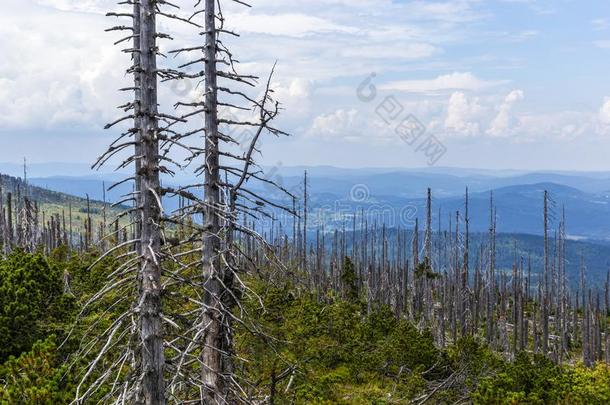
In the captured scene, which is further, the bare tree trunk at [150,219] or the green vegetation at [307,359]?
the green vegetation at [307,359]

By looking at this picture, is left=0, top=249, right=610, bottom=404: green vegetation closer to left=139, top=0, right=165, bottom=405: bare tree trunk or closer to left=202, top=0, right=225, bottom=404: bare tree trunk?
left=139, top=0, right=165, bottom=405: bare tree trunk

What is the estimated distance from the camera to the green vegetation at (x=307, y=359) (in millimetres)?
11648

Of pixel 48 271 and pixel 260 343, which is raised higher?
pixel 48 271

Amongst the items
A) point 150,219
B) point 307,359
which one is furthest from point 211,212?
point 307,359

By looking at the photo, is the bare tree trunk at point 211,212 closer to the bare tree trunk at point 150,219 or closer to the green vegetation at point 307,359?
the green vegetation at point 307,359

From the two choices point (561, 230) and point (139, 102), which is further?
point (561, 230)

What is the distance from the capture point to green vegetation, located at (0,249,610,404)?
38.2 feet

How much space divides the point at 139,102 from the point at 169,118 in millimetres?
426

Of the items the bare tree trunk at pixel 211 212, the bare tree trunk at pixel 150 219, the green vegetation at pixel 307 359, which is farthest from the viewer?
the green vegetation at pixel 307 359

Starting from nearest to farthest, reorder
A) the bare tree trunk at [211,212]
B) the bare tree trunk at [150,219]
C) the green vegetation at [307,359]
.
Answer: the bare tree trunk at [150,219] → the bare tree trunk at [211,212] → the green vegetation at [307,359]

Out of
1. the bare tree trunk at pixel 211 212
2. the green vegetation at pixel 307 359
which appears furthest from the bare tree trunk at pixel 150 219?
the bare tree trunk at pixel 211 212

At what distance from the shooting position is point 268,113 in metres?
9.98

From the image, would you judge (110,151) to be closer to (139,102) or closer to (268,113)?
(139,102)

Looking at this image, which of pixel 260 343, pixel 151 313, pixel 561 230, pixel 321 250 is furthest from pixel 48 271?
pixel 321 250
